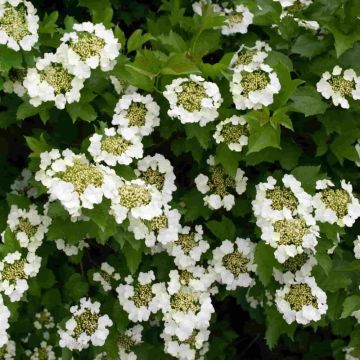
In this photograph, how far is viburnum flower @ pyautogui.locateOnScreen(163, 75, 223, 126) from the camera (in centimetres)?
251

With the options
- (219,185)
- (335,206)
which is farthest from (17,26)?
(335,206)

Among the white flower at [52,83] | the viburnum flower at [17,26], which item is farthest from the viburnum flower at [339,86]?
the viburnum flower at [17,26]

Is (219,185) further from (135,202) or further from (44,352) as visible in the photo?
(44,352)

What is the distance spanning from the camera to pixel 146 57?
99.7 inches

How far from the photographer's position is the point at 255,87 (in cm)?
252

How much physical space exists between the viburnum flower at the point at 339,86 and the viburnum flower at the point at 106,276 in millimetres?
1428

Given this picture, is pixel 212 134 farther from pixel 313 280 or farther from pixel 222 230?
pixel 313 280

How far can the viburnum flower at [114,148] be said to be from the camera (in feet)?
8.08

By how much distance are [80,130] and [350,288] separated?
1.61 meters

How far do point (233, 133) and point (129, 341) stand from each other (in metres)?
1.31

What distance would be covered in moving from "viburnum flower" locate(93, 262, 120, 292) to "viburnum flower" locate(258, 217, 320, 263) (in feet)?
3.20

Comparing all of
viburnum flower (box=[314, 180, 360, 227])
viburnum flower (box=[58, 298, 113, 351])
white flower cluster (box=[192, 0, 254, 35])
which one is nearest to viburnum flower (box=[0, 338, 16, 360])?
viburnum flower (box=[58, 298, 113, 351])

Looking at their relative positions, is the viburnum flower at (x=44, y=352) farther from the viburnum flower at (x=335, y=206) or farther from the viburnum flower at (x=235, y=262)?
the viburnum flower at (x=335, y=206)

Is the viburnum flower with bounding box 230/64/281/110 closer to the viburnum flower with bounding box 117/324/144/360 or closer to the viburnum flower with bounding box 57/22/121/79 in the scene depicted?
the viburnum flower with bounding box 57/22/121/79
